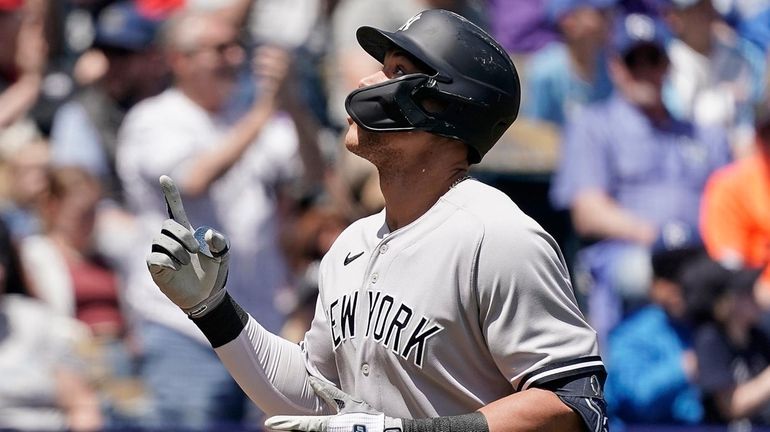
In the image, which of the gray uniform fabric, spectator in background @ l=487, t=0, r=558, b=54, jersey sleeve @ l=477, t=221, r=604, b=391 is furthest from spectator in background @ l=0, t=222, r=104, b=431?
jersey sleeve @ l=477, t=221, r=604, b=391

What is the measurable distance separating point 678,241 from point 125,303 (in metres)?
2.82

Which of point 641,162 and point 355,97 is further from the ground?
point 355,97

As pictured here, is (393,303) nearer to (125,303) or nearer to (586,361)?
(586,361)

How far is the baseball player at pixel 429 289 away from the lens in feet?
9.82

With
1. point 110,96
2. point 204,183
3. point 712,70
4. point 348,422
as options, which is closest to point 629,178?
point 712,70

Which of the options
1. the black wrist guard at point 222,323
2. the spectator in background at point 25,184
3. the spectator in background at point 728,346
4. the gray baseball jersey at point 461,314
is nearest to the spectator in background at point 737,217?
the spectator in background at point 728,346

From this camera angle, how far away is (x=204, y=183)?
6.36 m

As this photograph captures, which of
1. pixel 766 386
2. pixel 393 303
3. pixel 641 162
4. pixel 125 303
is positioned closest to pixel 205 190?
pixel 125 303

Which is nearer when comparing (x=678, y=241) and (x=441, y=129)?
(x=441, y=129)

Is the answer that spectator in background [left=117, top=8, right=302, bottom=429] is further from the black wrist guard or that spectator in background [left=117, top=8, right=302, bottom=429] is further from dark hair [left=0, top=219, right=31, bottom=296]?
the black wrist guard

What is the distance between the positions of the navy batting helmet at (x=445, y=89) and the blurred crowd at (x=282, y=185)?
328 centimetres

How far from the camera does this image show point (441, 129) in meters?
3.20

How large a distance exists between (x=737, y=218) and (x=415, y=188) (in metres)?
4.20

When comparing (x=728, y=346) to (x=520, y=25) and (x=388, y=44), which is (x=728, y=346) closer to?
(x=520, y=25)
